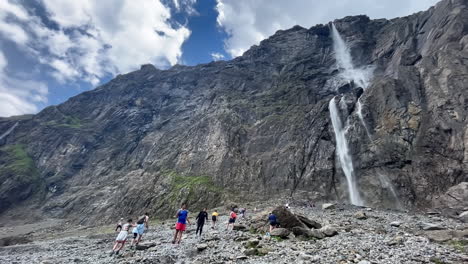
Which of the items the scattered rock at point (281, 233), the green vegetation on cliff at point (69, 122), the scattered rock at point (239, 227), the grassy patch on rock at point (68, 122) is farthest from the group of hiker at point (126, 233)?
the green vegetation on cliff at point (69, 122)

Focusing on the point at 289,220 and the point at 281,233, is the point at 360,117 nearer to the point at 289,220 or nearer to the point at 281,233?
the point at 289,220

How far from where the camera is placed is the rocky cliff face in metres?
56.6

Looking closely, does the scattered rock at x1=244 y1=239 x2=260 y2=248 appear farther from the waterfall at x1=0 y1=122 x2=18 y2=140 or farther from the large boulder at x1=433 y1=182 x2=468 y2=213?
the waterfall at x1=0 y1=122 x2=18 y2=140

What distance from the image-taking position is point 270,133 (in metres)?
85.2

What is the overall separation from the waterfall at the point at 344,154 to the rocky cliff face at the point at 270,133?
4.40 feet

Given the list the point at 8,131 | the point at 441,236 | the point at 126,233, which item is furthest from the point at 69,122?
the point at 441,236

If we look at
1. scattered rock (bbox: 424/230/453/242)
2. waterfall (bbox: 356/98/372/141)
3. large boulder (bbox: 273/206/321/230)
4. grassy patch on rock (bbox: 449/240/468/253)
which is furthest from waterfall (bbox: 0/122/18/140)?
grassy patch on rock (bbox: 449/240/468/253)

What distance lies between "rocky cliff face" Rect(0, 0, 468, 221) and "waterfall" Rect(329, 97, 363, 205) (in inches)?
52.8

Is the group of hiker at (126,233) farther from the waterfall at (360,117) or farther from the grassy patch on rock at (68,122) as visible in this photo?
the grassy patch on rock at (68,122)

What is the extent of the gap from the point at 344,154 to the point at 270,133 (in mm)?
25942

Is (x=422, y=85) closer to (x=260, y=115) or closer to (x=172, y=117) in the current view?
(x=260, y=115)

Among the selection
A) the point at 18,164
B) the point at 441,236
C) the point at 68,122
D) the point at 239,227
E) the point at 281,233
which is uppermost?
the point at 68,122

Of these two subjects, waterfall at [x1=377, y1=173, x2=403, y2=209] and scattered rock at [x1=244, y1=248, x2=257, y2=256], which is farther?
waterfall at [x1=377, y1=173, x2=403, y2=209]

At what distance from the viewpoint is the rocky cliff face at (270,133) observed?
5656 cm
